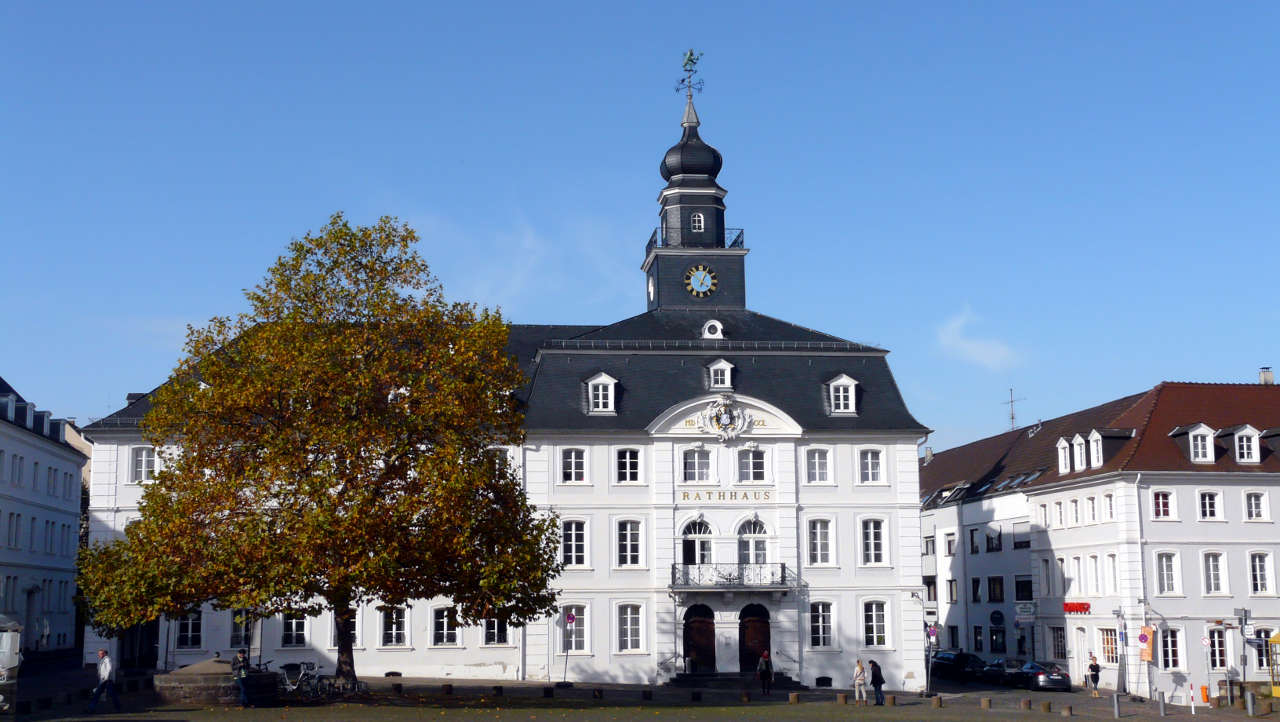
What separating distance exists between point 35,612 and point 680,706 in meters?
38.8

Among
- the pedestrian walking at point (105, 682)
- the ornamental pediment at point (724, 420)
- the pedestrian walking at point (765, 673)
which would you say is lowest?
the pedestrian walking at point (765, 673)

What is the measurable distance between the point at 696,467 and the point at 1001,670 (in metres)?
16.7

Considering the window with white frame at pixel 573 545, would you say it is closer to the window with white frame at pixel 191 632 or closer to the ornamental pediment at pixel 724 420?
the ornamental pediment at pixel 724 420

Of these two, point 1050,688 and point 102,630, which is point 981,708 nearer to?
point 1050,688

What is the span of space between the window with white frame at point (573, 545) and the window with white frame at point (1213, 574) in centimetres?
2477

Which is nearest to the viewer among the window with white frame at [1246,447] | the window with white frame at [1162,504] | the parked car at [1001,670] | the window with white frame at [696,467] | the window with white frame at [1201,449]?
the window with white frame at [696,467]

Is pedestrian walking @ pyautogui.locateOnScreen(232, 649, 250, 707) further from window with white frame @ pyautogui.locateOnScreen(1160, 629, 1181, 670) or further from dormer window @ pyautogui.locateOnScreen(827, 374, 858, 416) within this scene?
window with white frame @ pyautogui.locateOnScreen(1160, 629, 1181, 670)

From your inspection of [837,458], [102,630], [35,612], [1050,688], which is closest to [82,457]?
[35,612]

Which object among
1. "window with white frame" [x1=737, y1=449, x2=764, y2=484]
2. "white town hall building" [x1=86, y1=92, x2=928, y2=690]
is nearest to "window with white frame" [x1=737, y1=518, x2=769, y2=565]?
"white town hall building" [x1=86, y1=92, x2=928, y2=690]

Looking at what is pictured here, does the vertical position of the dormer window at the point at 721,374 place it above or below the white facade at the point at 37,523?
above

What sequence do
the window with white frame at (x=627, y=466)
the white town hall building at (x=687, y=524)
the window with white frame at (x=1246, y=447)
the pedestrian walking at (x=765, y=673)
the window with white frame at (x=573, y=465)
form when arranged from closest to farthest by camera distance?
1. the pedestrian walking at (x=765, y=673)
2. the white town hall building at (x=687, y=524)
3. the window with white frame at (x=573, y=465)
4. the window with white frame at (x=627, y=466)
5. the window with white frame at (x=1246, y=447)

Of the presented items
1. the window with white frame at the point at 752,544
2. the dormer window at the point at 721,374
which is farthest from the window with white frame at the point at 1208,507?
the dormer window at the point at 721,374

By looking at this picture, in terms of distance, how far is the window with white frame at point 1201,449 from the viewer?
5584 cm

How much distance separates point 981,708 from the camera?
4288cm
